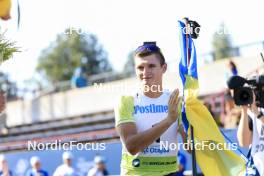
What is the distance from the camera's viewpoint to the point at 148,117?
5.13 meters

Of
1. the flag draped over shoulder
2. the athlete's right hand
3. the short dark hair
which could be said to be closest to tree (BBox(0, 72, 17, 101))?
the flag draped over shoulder

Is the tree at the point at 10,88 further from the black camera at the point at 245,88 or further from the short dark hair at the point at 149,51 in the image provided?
the short dark hair at the point at 149,51

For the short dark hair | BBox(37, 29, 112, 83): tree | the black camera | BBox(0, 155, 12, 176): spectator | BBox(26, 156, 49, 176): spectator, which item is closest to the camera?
the short dark hair

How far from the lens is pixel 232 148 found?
5.74 meters

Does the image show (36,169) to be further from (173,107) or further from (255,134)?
(173,107)

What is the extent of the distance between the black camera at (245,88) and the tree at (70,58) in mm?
49313

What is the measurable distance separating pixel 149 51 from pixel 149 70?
0.16 m

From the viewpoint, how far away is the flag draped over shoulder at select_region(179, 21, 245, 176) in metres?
5.44

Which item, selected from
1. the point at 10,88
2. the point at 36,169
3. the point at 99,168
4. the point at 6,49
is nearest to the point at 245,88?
the point at 6,49

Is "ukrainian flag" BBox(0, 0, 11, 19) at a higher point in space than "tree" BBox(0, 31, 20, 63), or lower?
higher

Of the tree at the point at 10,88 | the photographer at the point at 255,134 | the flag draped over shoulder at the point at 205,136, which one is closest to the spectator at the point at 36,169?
the photographer at the point at 255,134

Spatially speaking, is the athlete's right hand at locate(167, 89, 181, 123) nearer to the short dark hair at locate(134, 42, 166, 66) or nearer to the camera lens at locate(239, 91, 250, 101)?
the short dark hair at locate(134, 42, 166, 66)

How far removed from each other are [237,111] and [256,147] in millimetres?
7626

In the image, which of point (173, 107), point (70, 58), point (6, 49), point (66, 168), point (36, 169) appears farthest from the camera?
point (70, 58)
